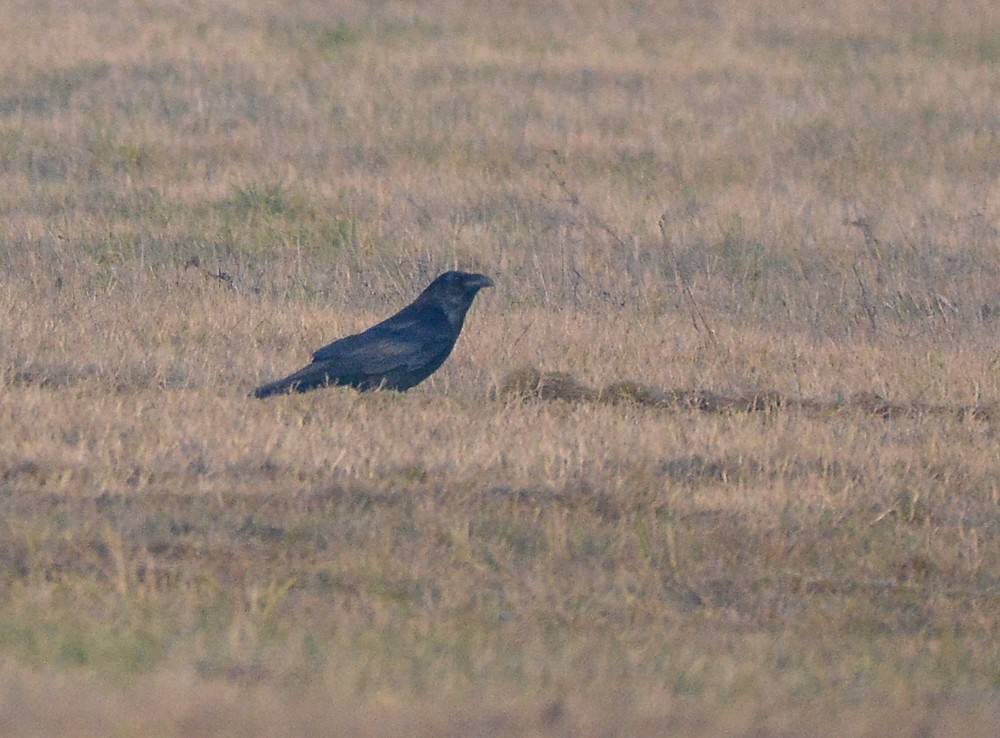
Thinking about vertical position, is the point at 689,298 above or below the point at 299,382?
below

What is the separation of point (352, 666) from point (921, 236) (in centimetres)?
1113

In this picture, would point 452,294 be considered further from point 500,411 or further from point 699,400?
point 699,400

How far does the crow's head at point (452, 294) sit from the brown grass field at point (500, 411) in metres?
0.43

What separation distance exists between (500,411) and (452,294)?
903 mm

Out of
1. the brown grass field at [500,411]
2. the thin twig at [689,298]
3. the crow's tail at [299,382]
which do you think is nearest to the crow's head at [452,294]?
the brown grass field at [500,411]

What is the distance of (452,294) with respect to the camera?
9.27 meters

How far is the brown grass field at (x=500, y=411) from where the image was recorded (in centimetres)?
511

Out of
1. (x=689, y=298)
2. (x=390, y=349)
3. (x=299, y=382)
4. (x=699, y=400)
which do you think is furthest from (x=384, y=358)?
(x=689, y=298)

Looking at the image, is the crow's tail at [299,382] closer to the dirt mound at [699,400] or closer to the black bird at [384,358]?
the black bird at [384,358]

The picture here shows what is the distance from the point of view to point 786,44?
24562 mm

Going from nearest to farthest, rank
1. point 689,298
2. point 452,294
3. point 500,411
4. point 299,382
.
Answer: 1. point 500,411
2. point 299,382
3. point 452,294
4. point 689,298

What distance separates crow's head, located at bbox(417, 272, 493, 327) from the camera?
923 cm

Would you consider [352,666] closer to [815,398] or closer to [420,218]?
[815,398]

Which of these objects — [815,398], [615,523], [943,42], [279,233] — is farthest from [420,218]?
[943,42]
